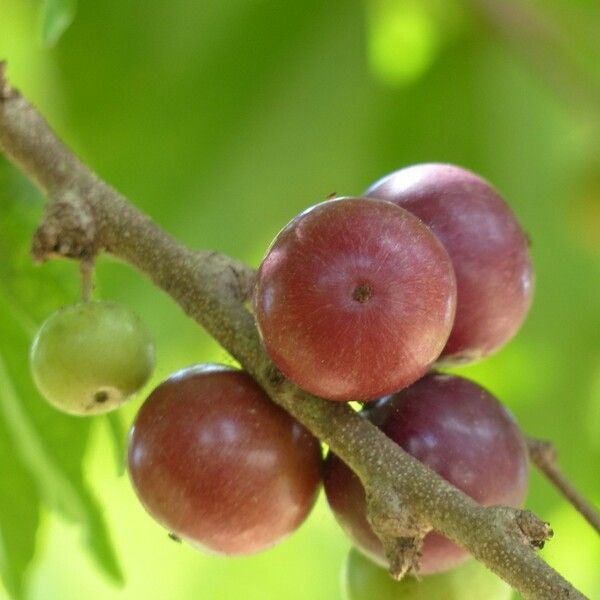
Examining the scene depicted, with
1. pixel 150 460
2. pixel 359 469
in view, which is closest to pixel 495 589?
pixel 359 469

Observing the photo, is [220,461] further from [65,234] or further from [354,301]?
[65,234]

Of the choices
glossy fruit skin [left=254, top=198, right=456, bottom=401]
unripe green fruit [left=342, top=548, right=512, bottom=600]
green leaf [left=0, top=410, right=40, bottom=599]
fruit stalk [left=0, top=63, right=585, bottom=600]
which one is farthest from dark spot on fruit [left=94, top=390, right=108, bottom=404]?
unripe green fruit [left=342, top=548, right=512, bottom=600]

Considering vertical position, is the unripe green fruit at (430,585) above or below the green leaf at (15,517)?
above

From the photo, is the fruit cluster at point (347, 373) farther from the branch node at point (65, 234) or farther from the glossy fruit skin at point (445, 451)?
the branch node at point (65, 234)

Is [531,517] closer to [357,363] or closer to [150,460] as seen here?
[357,363]

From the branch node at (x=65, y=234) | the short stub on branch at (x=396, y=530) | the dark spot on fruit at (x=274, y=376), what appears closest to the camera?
the short stub on branch at (x=396, y=530)

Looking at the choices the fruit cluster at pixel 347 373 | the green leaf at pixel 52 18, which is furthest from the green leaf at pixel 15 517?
the green leaf at pixel 52 18

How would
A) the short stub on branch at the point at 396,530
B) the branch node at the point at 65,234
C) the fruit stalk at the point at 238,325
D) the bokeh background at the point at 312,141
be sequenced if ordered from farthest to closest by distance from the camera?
the bokeh background at the point at 312,141
the branch node at the point at 65,234
the short stub on branch at the point at 396,530
the fruit stalk at the point at 238,325
